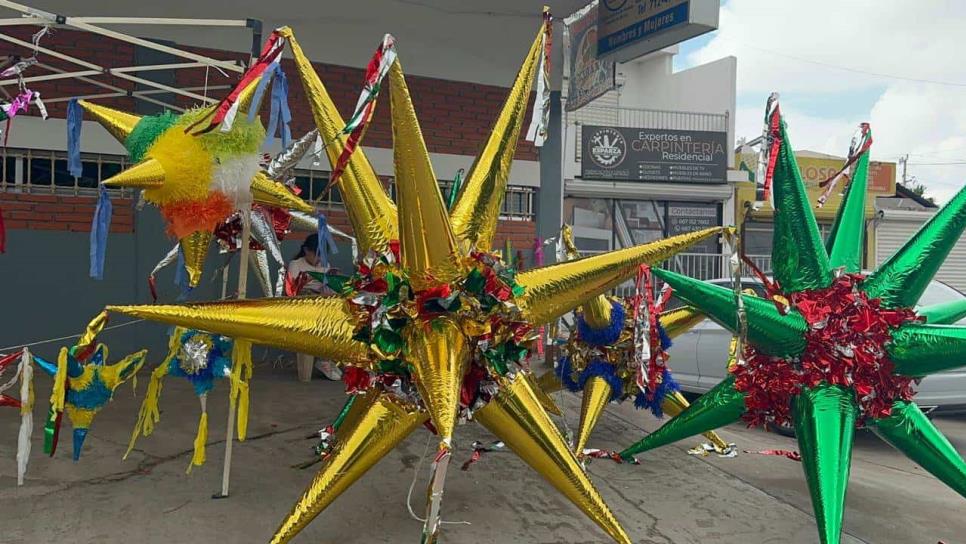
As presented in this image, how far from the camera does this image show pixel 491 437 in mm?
4641

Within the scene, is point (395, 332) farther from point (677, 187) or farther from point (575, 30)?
point (677, 187)

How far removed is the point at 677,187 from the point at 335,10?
10.9 metres

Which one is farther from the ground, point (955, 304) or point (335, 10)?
point (335, 10)

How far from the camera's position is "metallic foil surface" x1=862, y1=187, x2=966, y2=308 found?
117 inches

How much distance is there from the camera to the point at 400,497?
11.2 ft

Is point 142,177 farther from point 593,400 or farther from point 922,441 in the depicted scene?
point 922,441

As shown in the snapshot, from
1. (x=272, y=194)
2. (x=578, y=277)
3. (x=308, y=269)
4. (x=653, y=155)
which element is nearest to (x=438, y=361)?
(x=578, y=277)

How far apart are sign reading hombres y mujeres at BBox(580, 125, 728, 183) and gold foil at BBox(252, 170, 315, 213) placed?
40.4 ft

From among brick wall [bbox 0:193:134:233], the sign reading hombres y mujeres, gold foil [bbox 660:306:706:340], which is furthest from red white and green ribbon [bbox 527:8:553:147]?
the sign reading hombres y mujeres

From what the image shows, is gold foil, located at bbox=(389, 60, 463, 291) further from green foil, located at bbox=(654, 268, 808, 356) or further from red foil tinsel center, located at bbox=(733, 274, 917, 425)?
red foil tinsel center, located at bbox=(733, 274, 917, 425)

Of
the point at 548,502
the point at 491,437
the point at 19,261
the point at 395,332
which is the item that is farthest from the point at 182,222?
the point at 19,261

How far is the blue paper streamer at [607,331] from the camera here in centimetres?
402

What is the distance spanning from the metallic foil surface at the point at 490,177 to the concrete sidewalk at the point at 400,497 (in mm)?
1307

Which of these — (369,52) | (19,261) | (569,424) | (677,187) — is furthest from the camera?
(677,187)
